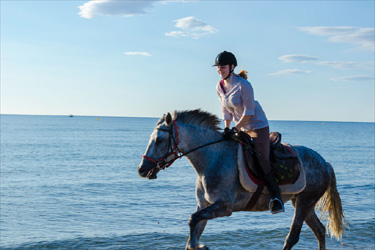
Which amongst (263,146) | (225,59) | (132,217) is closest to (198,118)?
(225,59)

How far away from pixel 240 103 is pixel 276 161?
1.11 meters

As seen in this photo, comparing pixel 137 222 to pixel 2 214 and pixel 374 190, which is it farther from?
pixel 374 190

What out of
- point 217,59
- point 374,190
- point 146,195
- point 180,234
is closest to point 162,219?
point 180,234

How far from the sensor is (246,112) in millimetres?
6680

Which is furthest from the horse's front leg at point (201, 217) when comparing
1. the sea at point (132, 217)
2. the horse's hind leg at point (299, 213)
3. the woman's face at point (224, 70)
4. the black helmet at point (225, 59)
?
the sea at point (132, 217)

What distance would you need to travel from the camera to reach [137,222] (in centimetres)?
1716

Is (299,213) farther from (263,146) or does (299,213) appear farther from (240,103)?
(240,103)

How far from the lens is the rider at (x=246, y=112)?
6703 mm

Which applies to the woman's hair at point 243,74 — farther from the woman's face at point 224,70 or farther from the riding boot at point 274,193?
the riding boot at point 274,193

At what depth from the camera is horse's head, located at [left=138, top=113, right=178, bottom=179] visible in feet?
20.2

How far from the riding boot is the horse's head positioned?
152cm

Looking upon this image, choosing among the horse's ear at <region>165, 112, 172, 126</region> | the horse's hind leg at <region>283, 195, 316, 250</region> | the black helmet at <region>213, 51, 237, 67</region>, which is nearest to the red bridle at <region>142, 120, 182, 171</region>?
the horse's ear at <region>165, 112, 172, 126</region>

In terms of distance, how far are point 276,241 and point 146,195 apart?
11984mm

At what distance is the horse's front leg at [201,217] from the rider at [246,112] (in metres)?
0.81
